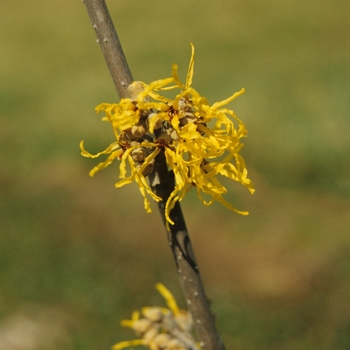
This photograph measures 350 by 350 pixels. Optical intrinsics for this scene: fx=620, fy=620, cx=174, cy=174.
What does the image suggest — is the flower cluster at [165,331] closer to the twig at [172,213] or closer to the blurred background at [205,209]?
the twig at [172,213]

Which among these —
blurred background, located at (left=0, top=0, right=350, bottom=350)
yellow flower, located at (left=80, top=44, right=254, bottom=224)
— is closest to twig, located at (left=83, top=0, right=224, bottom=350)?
yellow flower, located at (left=80, top=44, right=254, bottom=224)

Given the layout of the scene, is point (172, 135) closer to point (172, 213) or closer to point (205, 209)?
point (172, 213)

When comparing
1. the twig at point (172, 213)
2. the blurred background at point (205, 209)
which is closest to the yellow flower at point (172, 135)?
the twig at point (172, 213)

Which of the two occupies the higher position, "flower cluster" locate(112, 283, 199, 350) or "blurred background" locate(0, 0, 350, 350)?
"blurred background" locate(0, 0, 350, 350)

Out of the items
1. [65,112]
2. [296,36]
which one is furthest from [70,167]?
[296,36]

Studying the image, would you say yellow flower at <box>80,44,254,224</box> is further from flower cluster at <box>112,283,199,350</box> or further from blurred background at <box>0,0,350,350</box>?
blurred background at <box>0,0,350,350</box>

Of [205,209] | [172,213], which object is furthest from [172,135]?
[205,209]
